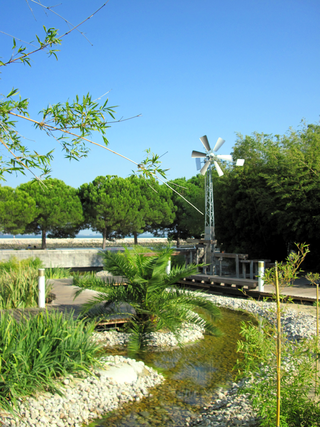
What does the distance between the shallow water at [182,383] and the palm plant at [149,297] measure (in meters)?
0.43

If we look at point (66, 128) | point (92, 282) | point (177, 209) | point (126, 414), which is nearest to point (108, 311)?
point (92, 282)

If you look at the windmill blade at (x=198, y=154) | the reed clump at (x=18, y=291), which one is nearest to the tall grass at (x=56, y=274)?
→ the reed clump at (x=18, y=291)

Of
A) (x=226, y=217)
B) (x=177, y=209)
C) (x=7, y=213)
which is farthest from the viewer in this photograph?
(x=177, y=209)

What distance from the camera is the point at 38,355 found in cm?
353

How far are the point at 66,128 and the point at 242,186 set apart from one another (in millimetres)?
11733

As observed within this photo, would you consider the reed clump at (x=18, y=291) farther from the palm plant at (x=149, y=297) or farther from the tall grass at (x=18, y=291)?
the palm plant at (x=149, y=297)

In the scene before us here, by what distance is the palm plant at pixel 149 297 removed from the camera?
5.56 meters

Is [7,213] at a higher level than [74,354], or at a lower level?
higher

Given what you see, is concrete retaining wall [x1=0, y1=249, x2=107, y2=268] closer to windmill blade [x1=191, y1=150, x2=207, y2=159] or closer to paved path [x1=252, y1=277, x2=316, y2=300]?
windmill blade [x1=191, y1=150, x2=207, y2=159]

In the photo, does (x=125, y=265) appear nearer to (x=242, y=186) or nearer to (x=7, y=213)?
(x=242, y=186)

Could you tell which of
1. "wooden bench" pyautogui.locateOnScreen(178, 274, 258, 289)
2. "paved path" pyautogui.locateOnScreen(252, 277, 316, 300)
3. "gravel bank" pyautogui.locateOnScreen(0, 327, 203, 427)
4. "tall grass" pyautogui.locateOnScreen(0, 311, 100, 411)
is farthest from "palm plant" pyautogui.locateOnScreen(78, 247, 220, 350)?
"wooden bench" pyautogui.locateOnScreen(178, 274, 258, 289)

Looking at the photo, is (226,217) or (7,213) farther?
(7,213)

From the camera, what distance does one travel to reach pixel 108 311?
5.91 metres

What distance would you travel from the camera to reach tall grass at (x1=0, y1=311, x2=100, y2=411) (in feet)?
10.2
